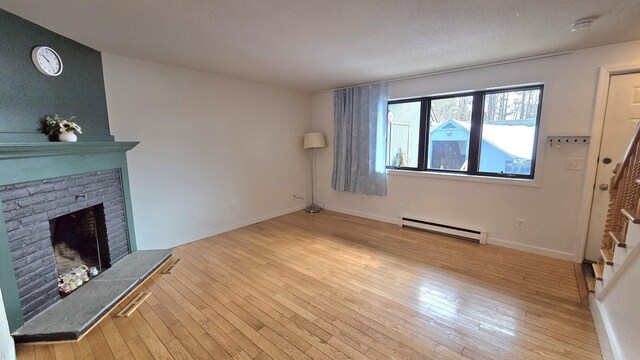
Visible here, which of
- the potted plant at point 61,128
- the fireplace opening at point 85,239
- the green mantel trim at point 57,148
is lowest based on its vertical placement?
the fireplace opening at point 85,239

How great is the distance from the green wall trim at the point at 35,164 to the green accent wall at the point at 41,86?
0.57 feet

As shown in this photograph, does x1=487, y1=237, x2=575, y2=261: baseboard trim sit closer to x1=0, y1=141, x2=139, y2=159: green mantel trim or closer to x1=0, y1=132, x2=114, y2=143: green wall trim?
x1=0, y1=141, x2=139, y2=159: green mantel trim

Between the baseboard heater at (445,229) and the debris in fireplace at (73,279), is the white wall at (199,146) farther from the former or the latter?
the baseboard heater at (445,229)

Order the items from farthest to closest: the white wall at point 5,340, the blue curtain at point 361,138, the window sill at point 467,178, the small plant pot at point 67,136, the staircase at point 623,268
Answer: the blue curtain at point 361,138 → the window sill at point 467,178 → the small plant pot at point 67,136 → the white wall at point 5,340 → the staircase at point 623,268

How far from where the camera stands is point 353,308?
209cm

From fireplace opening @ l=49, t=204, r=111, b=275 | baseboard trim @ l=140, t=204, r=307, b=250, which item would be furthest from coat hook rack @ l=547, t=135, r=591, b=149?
fireplace opening @ l=49, t=204, r=111, b=275

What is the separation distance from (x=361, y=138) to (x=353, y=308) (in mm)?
2779

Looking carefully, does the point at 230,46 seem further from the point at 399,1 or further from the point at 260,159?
the point at 260,159

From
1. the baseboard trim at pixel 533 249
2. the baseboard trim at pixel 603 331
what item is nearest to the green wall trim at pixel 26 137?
the baseboard trim at pixel 603 331

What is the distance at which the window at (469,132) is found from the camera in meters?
3.05

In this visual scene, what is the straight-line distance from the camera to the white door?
2.45 metres

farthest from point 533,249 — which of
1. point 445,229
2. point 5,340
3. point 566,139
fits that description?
point 5,340

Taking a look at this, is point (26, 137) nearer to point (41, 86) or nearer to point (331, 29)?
point (41, 86)

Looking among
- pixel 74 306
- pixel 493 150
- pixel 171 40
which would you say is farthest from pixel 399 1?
pixel 74 306
